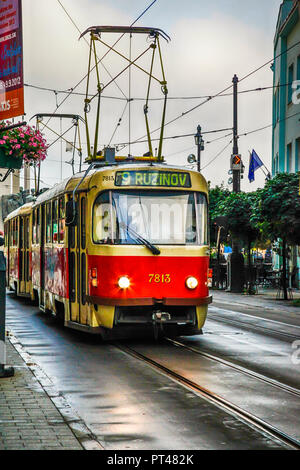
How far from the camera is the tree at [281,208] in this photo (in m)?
25.9

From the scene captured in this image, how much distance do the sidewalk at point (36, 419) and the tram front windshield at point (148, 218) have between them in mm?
3688

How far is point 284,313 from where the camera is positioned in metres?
22.9

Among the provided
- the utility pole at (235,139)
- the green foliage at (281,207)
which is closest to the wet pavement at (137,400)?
the green foliage at (281,207)

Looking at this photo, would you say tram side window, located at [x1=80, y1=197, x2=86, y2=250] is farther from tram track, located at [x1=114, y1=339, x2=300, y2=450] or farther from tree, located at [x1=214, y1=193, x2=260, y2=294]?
tree, located at [x1=214, y1=193, x2=260, y2=294]

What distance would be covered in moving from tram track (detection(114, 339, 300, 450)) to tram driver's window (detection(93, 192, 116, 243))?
1.88 m

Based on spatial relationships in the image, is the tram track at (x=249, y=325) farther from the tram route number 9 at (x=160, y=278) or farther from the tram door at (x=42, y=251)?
the tram door at (x=42, y=251)

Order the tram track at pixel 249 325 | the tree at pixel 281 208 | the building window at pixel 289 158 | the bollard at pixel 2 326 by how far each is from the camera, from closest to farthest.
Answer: the bollard at pixel 2 326 → the tram track at pixel 249 325 → the tree at pixel 281 208 → the building window at pixel 289 158

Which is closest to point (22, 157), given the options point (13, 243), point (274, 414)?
point (274, 414)

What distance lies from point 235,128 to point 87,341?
22.3 metres

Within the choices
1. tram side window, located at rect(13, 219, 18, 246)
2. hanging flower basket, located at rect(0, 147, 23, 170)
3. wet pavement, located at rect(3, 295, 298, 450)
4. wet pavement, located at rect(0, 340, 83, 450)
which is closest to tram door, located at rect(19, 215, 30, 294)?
tram side window, located at rect(13, 219, 18, 246)

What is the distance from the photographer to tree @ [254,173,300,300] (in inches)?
1018

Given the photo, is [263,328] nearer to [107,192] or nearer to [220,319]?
[220,319]

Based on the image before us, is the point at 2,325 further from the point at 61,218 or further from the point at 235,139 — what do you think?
the point at 235,139

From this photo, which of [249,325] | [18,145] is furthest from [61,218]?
[249,325]
